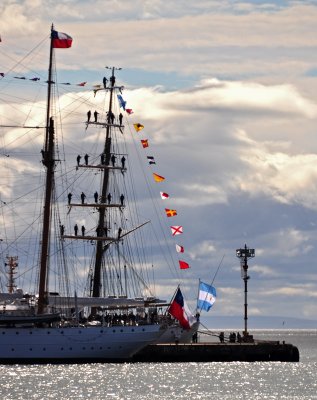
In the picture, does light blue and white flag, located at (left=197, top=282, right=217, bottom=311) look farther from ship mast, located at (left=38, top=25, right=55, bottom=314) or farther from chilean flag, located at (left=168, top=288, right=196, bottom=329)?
ship mast, located at (left=38, top=25, right=55, bottom=314)

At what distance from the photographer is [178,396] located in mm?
101688

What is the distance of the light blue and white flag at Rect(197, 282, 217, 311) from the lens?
142250 mm

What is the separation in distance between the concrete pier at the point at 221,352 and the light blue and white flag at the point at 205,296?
800 centimetres

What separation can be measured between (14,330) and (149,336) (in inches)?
533

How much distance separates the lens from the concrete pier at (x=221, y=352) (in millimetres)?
132500

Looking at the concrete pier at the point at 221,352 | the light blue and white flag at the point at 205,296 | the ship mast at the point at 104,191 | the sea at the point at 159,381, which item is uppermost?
the ship mast at the point at 104,191

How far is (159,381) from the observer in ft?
379

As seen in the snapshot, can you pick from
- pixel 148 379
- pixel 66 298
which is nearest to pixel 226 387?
pixel 148 379

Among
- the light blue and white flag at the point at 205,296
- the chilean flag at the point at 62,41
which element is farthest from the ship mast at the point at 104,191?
the chilean flag at the point at 62,41

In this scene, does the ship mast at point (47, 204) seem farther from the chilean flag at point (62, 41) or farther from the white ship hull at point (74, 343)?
the chilean flag at point (62, 41)

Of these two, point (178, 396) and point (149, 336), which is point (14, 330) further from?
point (178, 396)

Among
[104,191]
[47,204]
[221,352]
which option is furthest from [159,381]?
[104,191]

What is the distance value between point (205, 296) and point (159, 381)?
28013 millimetres

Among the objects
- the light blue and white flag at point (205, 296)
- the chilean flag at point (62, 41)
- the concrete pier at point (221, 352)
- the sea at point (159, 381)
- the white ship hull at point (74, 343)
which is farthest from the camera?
the light blue and white flag at point (205, 296)
